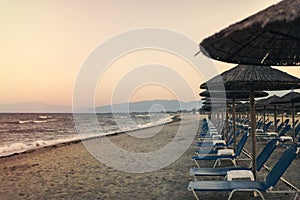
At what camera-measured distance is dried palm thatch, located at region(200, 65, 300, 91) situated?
5.32 meters

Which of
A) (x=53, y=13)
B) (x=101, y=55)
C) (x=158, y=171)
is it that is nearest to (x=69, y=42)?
(x=101, y=55)

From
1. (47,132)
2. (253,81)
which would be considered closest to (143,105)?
(47,132)

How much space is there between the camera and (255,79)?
5.47 metres

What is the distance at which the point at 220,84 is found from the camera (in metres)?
5.87

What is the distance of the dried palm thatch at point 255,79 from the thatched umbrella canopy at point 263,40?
3.75ft

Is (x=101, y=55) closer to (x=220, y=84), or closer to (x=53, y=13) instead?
(x=53, y=13)

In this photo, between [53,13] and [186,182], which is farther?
[53,13]

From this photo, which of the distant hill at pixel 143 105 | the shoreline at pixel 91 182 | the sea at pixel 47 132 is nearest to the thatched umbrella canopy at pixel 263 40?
the shoreline at pixel 91 182

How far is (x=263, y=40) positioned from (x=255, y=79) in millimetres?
2205

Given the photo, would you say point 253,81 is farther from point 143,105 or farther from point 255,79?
point 143,105

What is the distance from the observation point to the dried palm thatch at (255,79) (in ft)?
17.4

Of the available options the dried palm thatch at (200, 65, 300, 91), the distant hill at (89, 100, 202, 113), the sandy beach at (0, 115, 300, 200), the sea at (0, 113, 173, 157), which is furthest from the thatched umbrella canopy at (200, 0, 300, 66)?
the distant hill at (89, 100, 202, 113)

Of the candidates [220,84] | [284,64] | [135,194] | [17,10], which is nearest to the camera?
[284,64]

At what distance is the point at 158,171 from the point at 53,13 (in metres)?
7.87
